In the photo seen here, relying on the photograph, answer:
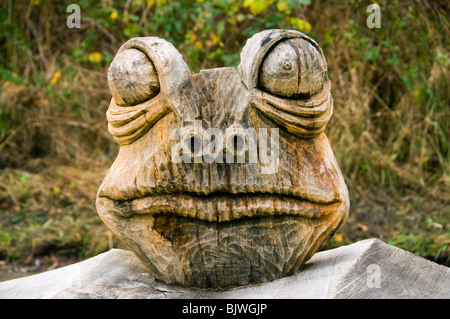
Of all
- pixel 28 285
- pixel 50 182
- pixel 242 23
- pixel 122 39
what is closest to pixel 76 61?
pixel 122 39

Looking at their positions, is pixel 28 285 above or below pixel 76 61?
below

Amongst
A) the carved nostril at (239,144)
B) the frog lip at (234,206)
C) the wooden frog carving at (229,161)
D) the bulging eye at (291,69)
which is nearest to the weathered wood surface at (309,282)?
the wooden frog carving at (229,161)

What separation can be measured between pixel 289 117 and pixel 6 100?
4101mm

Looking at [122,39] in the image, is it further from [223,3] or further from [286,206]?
[286,206]

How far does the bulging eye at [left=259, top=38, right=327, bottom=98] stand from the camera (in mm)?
2043

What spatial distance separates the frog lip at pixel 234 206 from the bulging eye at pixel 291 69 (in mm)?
407

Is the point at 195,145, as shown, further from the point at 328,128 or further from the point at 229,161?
the point at 328,128

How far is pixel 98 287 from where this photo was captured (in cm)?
212

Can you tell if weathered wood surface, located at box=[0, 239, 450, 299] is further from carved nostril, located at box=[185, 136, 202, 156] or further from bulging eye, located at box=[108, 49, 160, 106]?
bulging eye, located at box=[108, 49, 160, 106]

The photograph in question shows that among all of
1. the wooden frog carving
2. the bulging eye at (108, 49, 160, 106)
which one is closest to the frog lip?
the wooden frog carving

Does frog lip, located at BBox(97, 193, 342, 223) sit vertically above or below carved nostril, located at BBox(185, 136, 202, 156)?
below

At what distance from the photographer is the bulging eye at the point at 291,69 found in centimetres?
204

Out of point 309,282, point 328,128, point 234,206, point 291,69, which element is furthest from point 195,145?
point 328,128

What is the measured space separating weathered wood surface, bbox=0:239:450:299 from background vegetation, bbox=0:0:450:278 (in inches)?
69.8
